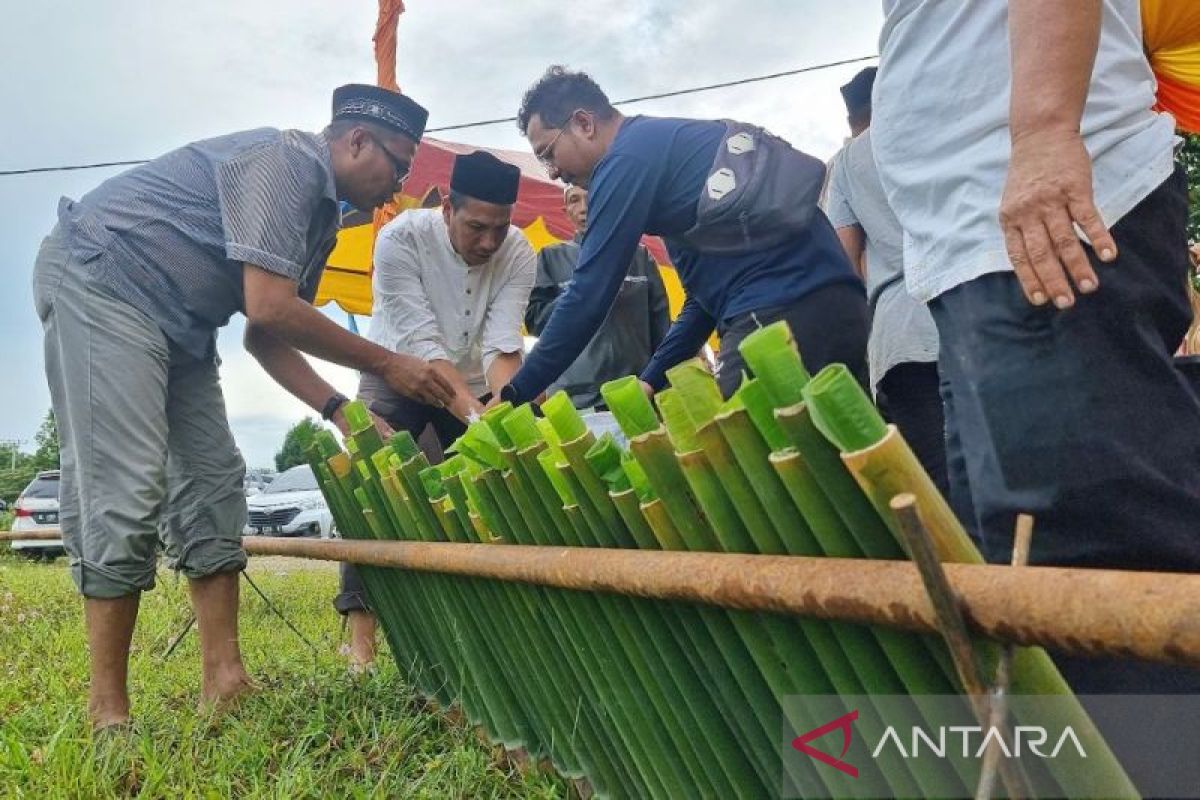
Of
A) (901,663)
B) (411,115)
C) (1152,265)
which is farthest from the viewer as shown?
(411,115)

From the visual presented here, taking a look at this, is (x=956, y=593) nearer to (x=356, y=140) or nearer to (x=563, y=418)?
(x=563, y=418)

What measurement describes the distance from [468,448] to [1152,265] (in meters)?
1.23

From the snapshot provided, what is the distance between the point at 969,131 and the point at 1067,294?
1.04 ft

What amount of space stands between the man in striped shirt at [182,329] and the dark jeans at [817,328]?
96cm

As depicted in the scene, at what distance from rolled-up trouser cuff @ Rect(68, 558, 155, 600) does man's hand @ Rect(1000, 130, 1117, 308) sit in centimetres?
231

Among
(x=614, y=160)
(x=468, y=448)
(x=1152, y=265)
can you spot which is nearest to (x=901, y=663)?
(x=1152, y=265)

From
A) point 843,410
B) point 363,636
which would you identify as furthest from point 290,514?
point 843,410

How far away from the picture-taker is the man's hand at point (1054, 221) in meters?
1.13

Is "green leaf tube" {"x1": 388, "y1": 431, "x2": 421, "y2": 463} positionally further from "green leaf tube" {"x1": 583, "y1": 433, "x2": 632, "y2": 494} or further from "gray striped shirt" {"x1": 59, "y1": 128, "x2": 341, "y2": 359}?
"green leaf tube" {"x1": 583, "y1": 433, "x2": 632, "y2": 494}

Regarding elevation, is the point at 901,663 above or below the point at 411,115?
below

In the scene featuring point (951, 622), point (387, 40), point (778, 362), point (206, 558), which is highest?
point (387, 40)

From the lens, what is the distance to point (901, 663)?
3.51 ft

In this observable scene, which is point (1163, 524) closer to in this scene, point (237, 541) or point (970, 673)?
point (970, 673)

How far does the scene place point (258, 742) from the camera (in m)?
2.34
